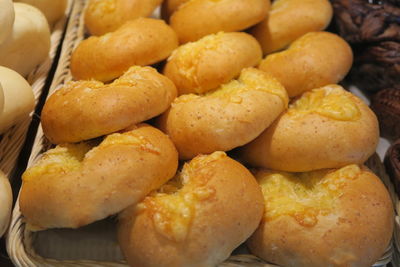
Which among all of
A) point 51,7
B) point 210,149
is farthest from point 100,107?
point 51,7

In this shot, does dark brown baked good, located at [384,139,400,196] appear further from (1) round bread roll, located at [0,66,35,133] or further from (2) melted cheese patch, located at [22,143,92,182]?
(1) round bread roll, located at [0,66,35,133]

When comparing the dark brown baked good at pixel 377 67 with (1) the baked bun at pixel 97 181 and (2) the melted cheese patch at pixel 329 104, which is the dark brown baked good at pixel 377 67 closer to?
(2) the melted cheese patch at pixel 329 104

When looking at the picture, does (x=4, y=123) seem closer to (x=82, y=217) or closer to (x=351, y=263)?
(x=82, y=217)

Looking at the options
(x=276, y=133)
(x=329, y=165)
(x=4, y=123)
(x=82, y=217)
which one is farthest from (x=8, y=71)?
(x=329, y=165)

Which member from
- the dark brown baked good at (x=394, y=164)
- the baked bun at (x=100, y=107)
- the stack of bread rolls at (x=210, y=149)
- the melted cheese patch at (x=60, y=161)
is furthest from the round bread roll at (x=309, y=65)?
the melted cheese patch at (x=60, y=161)

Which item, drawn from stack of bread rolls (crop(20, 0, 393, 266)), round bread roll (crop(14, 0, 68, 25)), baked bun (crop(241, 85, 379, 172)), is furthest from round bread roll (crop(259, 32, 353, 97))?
round bread roll (crop(14, 0, 68, 25))

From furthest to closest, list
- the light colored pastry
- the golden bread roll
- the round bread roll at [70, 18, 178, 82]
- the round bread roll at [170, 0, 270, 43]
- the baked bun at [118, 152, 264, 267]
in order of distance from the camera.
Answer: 1. the light colored pastry
2. the golden bread roll
3. the round bread roll at [170, 0, 270, 43]
4. the round bread roll at [70, 18, 178, 82]
5. the baked bun at [118, 152, 264, 267]
